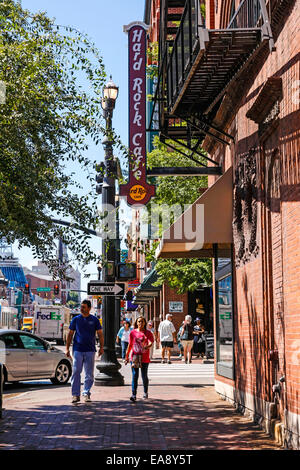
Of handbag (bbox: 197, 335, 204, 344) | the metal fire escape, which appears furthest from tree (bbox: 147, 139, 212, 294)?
the metal fire escape

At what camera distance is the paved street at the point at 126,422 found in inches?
322

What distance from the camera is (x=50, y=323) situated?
53.8 metres

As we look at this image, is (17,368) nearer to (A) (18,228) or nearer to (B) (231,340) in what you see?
(B) (231,340)

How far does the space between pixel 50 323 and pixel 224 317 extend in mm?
41479

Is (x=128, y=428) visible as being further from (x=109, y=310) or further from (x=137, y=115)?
(x=137, y=115)

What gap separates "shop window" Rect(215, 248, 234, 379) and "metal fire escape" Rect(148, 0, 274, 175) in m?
2.26

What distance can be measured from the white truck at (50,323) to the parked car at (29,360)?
116ft

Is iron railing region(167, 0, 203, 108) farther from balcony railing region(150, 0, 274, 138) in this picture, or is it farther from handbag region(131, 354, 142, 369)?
handbag region(131, 354, 142, 369)

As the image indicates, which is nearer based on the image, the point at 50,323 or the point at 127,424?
the point at 127,424

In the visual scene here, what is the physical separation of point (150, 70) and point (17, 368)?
539 inches

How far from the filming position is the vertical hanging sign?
1553 centimetres

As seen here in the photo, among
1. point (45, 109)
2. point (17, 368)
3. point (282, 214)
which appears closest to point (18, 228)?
point (45, 109)

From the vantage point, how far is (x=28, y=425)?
9625 millimetres

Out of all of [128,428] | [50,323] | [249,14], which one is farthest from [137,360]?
[50,323]
